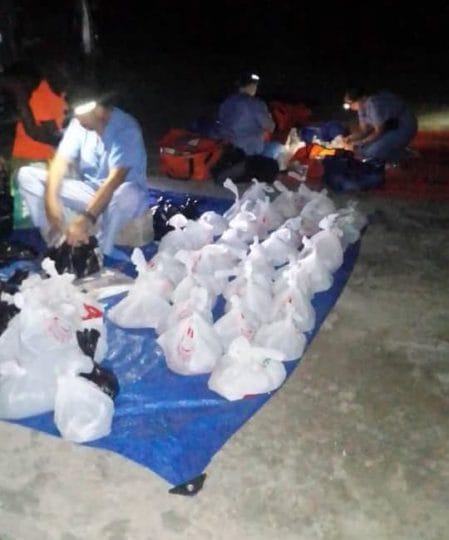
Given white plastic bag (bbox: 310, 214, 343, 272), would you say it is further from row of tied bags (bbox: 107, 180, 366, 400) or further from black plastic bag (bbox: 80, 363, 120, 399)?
black plastic bag (bbox: 80, 363, 120, 399)

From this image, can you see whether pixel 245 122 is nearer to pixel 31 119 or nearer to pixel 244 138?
pixel 244 138

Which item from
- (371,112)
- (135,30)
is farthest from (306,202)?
(135,30)

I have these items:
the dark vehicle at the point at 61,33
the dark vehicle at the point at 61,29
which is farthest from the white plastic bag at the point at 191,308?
the dark vehicle at the point at 61,29

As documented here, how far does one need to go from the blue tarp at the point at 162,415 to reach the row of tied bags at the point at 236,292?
0.08 metres

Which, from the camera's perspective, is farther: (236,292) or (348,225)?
(348,225)

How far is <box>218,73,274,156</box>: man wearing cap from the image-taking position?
6.23 metres

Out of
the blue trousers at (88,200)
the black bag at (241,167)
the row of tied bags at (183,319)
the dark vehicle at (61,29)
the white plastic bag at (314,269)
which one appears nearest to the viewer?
the row of tied bags at (183,319)

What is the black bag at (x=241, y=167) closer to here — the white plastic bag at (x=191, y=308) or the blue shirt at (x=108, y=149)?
the blue shirt at (x=108, y=149)

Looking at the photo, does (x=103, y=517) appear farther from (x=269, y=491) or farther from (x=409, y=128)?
(x=409, y=128)

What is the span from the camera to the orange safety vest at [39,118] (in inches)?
208

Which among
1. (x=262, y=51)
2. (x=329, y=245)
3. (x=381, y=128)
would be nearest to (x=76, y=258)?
(x=329, y=245)

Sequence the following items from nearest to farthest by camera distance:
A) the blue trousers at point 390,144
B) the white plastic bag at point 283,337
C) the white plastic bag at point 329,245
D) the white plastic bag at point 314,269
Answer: the white plastic bag at point 283,337 → the white plastic bag at point 314,269 → the white plastic bag at point 329,245 → the blue trousers at point 390,144

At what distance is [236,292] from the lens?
3812 mm

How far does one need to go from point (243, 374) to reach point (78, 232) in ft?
5.12
